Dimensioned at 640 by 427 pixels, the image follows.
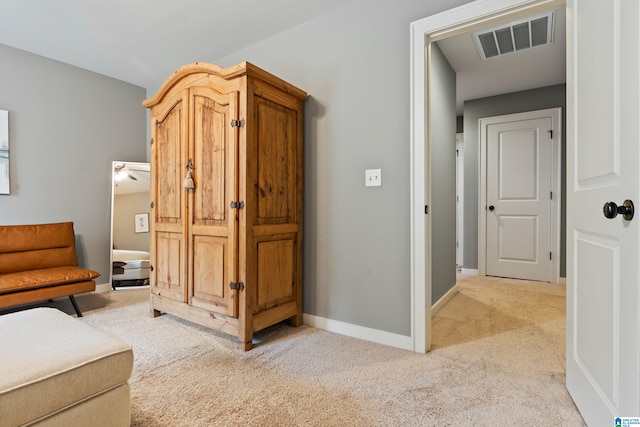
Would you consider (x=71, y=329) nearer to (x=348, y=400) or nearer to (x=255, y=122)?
(x=348, y=400)

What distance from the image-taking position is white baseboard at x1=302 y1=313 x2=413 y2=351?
6.69ft

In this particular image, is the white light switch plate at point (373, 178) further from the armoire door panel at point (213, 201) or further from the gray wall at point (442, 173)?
the armoire door panel at point (213, 201)

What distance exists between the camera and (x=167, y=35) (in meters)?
2.74

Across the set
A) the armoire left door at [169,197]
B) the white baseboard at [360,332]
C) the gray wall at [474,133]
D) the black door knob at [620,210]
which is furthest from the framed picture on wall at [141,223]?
the gray wall at [474,133]

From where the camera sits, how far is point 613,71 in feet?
3.55

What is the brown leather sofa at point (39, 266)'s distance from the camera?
238 centimetres

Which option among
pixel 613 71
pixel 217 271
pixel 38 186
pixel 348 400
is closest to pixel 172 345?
pixel 217 271

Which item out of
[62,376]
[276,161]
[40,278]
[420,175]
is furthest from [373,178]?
[40,278]

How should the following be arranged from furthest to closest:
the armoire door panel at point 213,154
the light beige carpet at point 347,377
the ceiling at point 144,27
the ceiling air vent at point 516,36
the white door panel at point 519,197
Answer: the white door panel at point 519,197 → the ceiling air vent at point 516,36 → the ceiling at point 144,27 → the armoire door panel at point 213,154 → the light beige carpet at point 347,377

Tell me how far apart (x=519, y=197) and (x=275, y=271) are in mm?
3481

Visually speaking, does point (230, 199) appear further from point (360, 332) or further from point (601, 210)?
point (601, 210)

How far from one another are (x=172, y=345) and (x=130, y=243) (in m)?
1.97

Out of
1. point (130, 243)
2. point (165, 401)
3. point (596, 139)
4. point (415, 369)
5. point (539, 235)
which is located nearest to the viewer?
point (596, 139)

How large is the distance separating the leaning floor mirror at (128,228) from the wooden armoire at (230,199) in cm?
120
